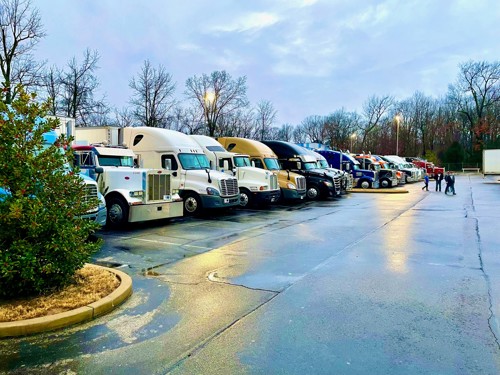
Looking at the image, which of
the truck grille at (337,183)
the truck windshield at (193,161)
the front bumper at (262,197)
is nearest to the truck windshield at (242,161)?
the front bumper at (262,197)

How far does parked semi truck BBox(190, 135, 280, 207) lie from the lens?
58.6 ft

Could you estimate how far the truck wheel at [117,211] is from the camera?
11727 mm

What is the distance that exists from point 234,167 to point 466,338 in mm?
14432

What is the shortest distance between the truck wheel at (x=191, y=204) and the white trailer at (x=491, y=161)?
4819 centimetres

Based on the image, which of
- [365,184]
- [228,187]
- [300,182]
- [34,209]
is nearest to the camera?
[34,209]

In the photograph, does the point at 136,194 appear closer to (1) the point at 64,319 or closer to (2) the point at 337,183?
(1) the point at 64,319

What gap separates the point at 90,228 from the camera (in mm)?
5844

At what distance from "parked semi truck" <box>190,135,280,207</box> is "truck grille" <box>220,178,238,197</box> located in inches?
87.1

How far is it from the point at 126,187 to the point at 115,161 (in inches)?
55.4

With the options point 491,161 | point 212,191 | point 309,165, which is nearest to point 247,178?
point 212,191

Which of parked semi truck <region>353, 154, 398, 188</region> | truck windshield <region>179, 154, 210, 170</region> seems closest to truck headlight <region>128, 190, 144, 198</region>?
truck windshield <region>179, 154, 210, 170</region>

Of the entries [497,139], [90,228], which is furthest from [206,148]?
[497,139]

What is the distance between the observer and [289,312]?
16.7 feet

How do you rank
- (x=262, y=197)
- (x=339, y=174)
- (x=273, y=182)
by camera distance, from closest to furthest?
(x=262, y=197) → (x=273, y=182) → (x=339, y=174)
